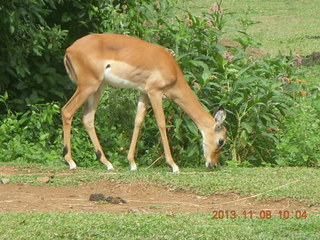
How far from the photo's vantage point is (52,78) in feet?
37.2

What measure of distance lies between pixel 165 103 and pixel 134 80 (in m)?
0.68

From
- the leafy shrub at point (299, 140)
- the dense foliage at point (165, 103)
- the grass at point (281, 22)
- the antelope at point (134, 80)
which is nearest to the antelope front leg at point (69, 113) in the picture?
the antelope at point (134, 80)

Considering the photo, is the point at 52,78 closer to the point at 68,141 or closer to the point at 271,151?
the point at 68,141

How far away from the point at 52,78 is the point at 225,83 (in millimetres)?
2307

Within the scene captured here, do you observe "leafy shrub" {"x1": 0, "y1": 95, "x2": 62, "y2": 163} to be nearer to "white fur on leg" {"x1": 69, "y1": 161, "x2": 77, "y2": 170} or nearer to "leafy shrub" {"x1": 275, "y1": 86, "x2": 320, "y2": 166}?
"white fur on leg" {"x1": 69, "y1": 161, "x2": 77, "y2": 170}

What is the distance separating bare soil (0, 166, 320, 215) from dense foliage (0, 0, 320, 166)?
5.10ft

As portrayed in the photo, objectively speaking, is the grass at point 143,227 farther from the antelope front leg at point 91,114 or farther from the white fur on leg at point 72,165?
the antelope front leg at point 91,114

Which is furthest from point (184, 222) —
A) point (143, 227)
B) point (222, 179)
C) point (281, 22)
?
point (281, 22)

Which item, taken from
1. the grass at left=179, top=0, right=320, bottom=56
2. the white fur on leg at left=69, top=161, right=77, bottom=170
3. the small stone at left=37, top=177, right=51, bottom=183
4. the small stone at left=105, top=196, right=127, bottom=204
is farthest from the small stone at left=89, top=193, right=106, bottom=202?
the grass at left=179, top=0, right=320, bottom=56

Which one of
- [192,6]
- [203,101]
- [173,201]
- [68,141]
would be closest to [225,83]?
[203,101]

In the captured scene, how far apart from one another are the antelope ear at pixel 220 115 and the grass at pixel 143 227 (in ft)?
8.59

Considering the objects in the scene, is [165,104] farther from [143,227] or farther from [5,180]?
[143,227]

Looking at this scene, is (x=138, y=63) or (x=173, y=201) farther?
(x=138, y=63)
